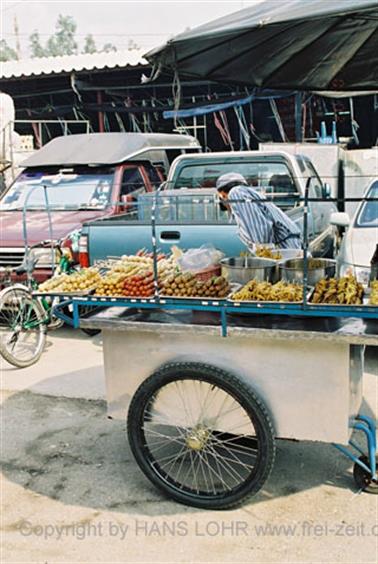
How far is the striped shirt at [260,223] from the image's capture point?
4195 millimetres

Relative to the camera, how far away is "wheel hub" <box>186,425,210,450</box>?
11.0 ft

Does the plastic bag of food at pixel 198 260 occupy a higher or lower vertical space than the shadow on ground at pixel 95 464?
higher

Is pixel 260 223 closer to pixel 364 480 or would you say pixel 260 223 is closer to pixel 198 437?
pixel 198 437

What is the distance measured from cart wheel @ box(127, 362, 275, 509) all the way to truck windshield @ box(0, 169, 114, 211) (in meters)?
4.54

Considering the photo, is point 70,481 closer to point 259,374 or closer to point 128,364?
point 128,364

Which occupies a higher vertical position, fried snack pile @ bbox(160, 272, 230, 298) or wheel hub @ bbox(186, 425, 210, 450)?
fried snack pile @ bbox(160, 272, 230, 298)

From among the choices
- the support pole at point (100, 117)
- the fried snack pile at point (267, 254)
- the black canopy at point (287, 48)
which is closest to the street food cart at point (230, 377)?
the fried snack pile at point (267, 254)

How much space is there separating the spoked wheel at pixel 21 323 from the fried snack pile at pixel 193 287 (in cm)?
293

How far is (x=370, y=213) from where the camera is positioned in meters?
6.37

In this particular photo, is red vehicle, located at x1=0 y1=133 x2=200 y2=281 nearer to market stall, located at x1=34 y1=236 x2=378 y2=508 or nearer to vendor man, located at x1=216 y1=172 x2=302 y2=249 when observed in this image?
vendor man, located at x1=216 y1=172 x2=302 y2=249

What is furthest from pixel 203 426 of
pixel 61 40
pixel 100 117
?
pixel 61 40

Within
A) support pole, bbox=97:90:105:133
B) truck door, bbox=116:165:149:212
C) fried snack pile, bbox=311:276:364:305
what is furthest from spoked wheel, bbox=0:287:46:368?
support pole, bbox=97:90:105:133

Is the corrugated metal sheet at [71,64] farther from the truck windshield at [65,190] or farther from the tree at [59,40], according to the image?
the tree at [59,40]

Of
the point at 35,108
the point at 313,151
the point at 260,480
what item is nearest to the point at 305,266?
the point at 260,480
